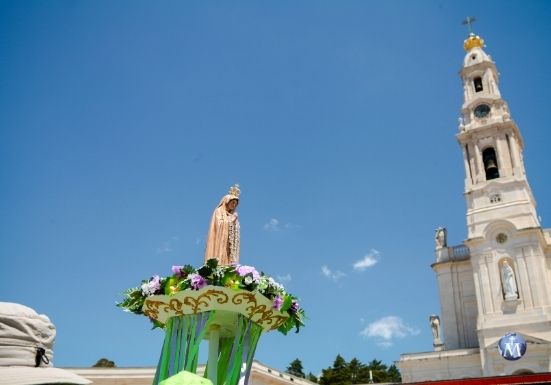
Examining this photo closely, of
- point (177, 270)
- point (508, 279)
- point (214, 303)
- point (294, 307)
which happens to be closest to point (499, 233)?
point (508, 279)

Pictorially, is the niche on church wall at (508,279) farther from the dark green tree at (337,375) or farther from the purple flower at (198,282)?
the purple flower at (198,282)

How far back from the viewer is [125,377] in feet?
A: 105

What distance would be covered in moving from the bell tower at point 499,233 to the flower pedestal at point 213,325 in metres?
28.6

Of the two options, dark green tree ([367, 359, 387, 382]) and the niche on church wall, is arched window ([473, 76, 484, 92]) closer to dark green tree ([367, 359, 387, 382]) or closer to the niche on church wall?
the niche on church wall

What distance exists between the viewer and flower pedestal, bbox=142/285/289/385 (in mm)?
9055

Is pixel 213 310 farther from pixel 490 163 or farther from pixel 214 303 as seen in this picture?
pixel 490 163

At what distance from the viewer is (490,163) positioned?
1606 inches

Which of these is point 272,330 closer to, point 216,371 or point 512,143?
point 216,371

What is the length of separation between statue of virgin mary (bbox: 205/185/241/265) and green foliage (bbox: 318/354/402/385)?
161ft

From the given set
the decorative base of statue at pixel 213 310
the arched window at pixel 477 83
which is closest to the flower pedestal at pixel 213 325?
the decorative base of statue at pixel 213 310

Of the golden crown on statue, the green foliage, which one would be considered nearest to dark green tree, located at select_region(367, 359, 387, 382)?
the green foliage

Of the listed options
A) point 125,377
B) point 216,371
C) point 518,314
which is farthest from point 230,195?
point 518,314

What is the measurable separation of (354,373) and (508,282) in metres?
28.8

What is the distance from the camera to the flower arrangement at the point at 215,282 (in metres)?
9.04
